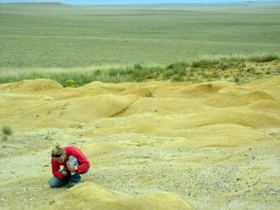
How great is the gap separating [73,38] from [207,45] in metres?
15.8

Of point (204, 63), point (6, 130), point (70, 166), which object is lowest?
point (204, 63)

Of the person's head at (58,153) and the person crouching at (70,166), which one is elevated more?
the person's head at (58,153)

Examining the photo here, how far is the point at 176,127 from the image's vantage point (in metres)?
10.5

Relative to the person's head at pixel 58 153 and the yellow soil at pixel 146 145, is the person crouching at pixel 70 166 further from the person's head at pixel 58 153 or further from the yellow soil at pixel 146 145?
the yellow soil at pixel 146 145

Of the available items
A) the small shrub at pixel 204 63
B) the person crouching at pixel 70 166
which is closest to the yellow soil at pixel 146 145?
the person crouching at pixel 70 166

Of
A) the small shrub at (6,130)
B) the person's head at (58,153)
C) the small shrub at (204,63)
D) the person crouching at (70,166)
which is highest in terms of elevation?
the person's head at (58,153)

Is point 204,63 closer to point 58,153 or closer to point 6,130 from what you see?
point 6,130

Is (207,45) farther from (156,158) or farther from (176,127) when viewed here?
(156,158)

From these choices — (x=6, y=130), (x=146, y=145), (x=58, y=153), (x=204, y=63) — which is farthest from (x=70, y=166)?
(x=204, y=63)

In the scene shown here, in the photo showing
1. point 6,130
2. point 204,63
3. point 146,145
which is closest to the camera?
point 146,145

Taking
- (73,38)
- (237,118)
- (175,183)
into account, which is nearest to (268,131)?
(237,118)

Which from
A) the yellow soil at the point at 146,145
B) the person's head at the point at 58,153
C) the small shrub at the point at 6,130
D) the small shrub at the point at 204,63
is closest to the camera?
the yellow soil at the point at 146,145

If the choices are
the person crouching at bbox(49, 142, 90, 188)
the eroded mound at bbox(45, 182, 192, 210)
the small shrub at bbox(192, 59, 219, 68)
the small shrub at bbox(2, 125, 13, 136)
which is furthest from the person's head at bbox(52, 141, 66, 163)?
the small shrub at bbox(192, 59, 219, 68)

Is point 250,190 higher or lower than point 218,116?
higher
